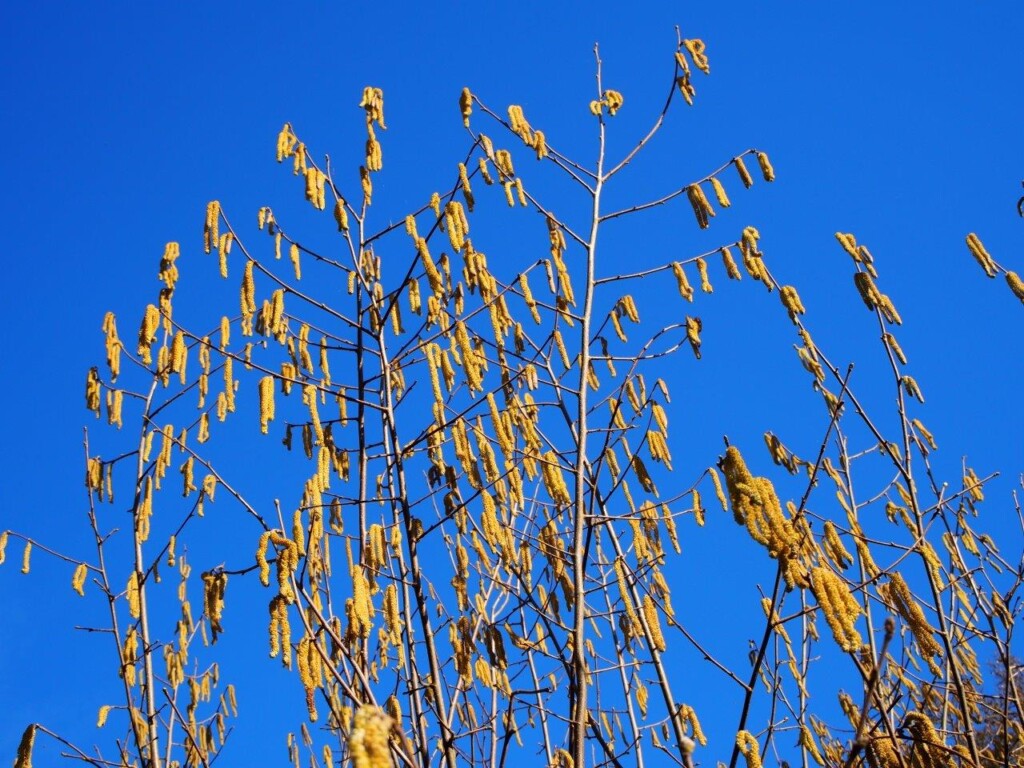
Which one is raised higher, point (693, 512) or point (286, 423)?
point (286, 423)

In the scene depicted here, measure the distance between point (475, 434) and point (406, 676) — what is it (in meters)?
0.96

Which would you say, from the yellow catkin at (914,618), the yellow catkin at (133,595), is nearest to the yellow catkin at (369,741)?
the yellow catkin at (914,618)

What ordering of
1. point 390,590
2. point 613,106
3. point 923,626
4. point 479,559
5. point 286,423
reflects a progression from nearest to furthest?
point 923,626 < point 390,590 < point 479,559 < point 286,423 < point 613,106

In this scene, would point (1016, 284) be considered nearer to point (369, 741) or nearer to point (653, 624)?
point (653, 624)

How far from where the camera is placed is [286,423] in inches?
156

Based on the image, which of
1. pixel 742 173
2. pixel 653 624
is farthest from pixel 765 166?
pixel 653 624

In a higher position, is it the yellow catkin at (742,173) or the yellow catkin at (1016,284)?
the yellow catkin at (742,173)

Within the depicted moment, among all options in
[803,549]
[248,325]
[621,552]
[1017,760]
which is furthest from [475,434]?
[1017,760]

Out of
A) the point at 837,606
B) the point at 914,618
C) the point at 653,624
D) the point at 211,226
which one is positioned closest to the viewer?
the point at 837,606

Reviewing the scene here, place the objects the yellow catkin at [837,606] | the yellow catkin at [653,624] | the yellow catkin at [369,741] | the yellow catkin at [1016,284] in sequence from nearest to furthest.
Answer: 1. the yellow catkin at [369,741]
2. the yellow catkin at [837,606]
3. the yellow catkin at [653,624]
4. the yellow catkin at [1016,284]

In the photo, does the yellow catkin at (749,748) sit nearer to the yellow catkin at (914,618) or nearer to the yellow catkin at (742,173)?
the yellow catkin at (914,618)

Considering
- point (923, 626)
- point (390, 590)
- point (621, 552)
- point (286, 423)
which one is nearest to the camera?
point (923, 626)

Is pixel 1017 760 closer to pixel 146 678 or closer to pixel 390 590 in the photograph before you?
pixel 390 590

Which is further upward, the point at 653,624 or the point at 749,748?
the point at 653,624
